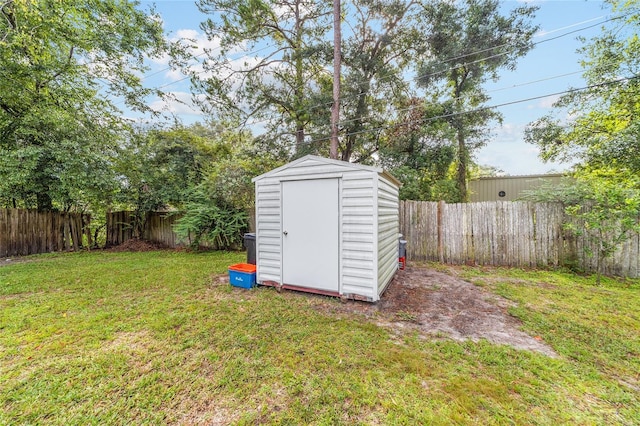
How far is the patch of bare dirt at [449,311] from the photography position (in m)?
2.76

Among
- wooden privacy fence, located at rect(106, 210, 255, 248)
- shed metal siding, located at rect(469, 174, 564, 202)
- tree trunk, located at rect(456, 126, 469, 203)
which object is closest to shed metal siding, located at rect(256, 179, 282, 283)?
wooden privacy fence, located at rect(106, 210, 255, 248)

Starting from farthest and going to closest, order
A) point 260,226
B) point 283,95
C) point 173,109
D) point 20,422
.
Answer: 1. point 173,109
2. point 283,95
3. point 260,226
4. point 20,422

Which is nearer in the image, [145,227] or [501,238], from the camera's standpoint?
[501,238]

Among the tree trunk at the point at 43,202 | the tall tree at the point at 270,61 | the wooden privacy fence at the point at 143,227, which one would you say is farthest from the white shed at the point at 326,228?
→ the tree trunk at the point at 43,202

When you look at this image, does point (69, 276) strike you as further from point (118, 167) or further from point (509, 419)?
point (509, 419)

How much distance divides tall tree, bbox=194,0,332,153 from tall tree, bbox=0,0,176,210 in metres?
2.75

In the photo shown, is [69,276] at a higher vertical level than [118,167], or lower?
lower

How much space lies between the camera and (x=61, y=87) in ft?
24.4

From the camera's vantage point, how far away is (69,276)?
5047 millimetres

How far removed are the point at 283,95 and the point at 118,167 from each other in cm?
632

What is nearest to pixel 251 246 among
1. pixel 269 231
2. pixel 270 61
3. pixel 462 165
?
pixel 269 231

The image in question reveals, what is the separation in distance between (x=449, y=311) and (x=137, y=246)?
10350mm

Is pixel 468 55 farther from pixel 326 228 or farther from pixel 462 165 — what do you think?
pixel 326 228

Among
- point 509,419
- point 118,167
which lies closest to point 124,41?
point 118,167
